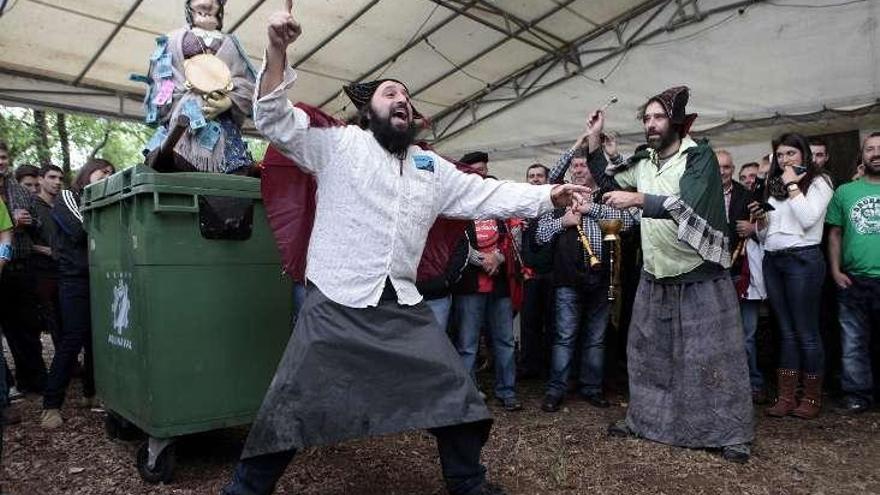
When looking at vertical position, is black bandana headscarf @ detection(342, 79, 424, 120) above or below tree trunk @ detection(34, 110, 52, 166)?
below

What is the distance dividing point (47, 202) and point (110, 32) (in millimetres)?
2012

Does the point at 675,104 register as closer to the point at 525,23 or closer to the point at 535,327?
the point at 535,327

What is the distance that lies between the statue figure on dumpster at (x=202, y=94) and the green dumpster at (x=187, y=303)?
363 mm

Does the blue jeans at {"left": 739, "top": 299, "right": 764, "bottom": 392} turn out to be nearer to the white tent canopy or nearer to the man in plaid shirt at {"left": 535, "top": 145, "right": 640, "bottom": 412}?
the man in plaid shirt at {"left": 535, "top": 145, "right": 640, "bottom": 412}

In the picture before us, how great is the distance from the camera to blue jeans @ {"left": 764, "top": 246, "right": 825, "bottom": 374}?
412 centimetres

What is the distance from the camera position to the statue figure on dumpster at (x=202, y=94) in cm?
312

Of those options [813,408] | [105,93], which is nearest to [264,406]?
[813,408]

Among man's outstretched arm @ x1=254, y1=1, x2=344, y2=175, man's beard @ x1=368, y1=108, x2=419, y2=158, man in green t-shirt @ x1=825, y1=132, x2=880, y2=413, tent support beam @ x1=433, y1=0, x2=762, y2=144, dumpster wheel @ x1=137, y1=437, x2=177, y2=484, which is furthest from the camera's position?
tent support beam @ x1=433, y1=0, x2=762, y2=144

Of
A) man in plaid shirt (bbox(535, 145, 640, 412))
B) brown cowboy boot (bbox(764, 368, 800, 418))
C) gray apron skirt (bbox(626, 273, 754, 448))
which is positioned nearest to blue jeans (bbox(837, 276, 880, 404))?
brown cowboy boot (bbox(764, 368, 800, 418))

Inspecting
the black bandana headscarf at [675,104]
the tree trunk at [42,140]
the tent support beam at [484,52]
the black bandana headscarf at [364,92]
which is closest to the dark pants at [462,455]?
the black bandana headscarf at [364,92]

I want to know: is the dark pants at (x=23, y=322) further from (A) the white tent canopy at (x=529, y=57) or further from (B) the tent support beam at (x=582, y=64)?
(B) the tent support beam at (x=582, y=64)

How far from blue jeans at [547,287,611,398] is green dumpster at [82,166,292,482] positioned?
2.24m

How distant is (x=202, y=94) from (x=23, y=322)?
→ 2.97 m

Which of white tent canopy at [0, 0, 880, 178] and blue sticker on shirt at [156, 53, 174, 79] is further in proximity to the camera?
white tent canopy at [0, 0, 880, 178]
